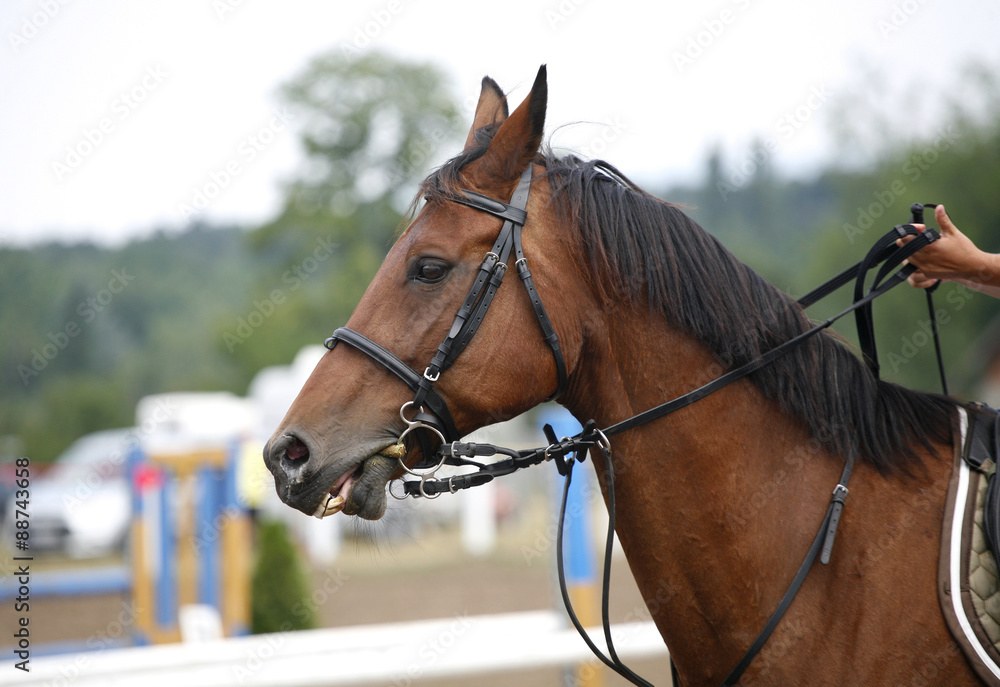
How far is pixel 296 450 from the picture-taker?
1918 mm

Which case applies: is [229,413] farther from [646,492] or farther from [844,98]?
[844,98]

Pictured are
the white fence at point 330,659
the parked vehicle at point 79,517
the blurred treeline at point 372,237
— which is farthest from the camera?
the blurred treeline at point 372,237

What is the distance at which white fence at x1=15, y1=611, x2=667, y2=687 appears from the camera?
355cm

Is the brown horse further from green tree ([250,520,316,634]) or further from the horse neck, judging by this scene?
green tree ([250,520,316,634])

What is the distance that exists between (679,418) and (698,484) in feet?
0.62

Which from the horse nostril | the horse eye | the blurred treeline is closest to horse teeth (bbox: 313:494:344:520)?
the horse nostril

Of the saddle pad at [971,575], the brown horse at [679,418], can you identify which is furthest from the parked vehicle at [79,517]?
the saddle pad at [971,575]

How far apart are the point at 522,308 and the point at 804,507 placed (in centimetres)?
98

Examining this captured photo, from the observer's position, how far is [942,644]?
1880 millimetres

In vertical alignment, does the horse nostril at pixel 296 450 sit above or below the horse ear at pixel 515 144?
below

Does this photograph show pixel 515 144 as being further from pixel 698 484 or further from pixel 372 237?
pixel 372 237

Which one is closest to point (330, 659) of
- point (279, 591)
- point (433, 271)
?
point (433, 271)

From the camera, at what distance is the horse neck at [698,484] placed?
6.49ft

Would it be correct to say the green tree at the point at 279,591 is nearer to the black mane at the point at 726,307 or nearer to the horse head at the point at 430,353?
the horse head at the point at 430,353
